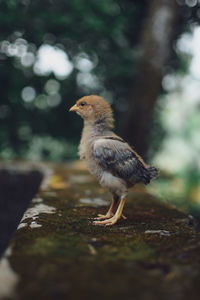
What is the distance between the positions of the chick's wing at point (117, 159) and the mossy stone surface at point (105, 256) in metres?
0.45

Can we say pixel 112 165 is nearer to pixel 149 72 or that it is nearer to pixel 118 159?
pixel 118 159

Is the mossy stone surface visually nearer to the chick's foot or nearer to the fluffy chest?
the chick's foot

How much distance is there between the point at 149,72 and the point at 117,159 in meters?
5.09

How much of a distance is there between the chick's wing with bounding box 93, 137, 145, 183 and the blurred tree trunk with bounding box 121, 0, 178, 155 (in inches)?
179

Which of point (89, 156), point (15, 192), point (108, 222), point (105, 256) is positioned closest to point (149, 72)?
point (15, 192)

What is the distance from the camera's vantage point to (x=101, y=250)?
7.44ft

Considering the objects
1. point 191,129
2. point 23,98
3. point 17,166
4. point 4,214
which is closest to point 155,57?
point 23,98

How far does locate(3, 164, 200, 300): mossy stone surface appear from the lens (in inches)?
66.3

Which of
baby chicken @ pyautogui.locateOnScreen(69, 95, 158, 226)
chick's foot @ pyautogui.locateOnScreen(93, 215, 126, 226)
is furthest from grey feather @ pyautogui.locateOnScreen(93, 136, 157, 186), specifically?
chick's foot @ pyautogui.locateOnScreen(93, 215, 126, 226)

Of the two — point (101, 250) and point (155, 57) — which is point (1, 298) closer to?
point (101, 250)

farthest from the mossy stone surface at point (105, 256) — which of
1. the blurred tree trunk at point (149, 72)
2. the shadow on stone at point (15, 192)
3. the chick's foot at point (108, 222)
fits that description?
the blurred tree trunk at point (149, 72)

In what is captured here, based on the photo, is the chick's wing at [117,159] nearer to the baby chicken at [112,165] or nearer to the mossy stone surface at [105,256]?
the baby chicken at [112,165]

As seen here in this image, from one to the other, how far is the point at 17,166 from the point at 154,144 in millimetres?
4956

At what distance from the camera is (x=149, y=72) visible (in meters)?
7.79
